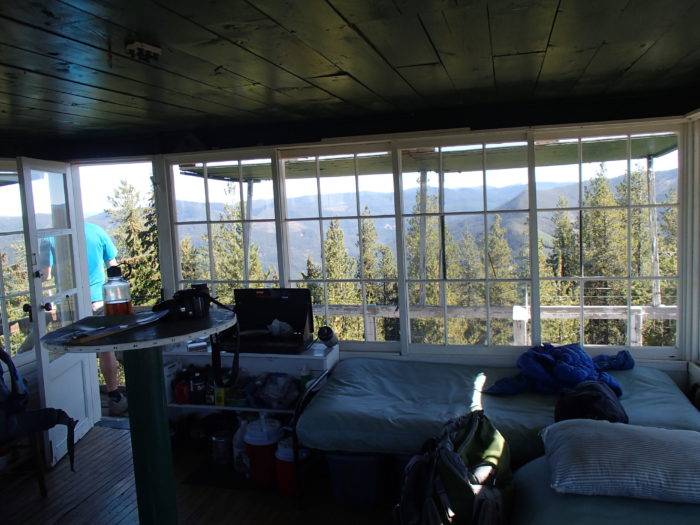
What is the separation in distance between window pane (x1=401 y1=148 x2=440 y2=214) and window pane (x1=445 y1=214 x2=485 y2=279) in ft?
0.65

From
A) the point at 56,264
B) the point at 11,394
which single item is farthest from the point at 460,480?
the point at 56,264

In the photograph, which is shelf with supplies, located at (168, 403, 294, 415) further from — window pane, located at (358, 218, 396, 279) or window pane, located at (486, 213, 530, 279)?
window pane, located at (486, 213, 530, 279)

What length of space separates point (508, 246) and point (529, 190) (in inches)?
17.6

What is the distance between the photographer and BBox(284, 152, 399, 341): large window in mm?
4164

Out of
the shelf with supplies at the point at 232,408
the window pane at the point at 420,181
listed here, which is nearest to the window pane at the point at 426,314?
the window pane at the point at 420,181

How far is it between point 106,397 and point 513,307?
163 inches

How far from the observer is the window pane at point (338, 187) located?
4.19 meters

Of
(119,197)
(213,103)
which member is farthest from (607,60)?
(119,197)

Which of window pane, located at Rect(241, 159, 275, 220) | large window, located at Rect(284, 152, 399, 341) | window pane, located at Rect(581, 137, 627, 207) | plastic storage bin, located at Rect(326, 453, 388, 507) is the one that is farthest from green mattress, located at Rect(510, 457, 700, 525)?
window pane, located at Rect(241, 159, 275, 220)

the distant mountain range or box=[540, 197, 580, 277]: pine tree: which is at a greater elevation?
the distant mountain range

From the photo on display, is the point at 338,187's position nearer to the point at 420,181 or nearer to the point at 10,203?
the point at 420,181

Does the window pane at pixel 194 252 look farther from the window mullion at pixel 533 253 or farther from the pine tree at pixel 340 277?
the window mullion at pixel 533 253

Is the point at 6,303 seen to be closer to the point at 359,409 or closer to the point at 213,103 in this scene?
the point at 213,103

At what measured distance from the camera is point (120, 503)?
133 inches
